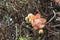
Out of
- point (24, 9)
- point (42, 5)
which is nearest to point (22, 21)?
point (24, 9)

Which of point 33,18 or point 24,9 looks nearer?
point 33,18

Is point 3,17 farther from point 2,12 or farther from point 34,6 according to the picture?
point 34,6

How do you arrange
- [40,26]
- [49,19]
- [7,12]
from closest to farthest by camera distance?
1. [40,26]
2. [49,19]
3. [7,12]

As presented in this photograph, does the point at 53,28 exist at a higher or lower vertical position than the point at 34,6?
lower

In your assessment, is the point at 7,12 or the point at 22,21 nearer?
the point at 22,21

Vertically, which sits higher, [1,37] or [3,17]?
[3,17]

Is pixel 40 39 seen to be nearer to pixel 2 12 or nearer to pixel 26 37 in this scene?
pixel 26 37

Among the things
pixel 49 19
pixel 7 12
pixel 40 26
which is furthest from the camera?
pixel 7 12

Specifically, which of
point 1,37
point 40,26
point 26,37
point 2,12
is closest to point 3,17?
point 2,12
